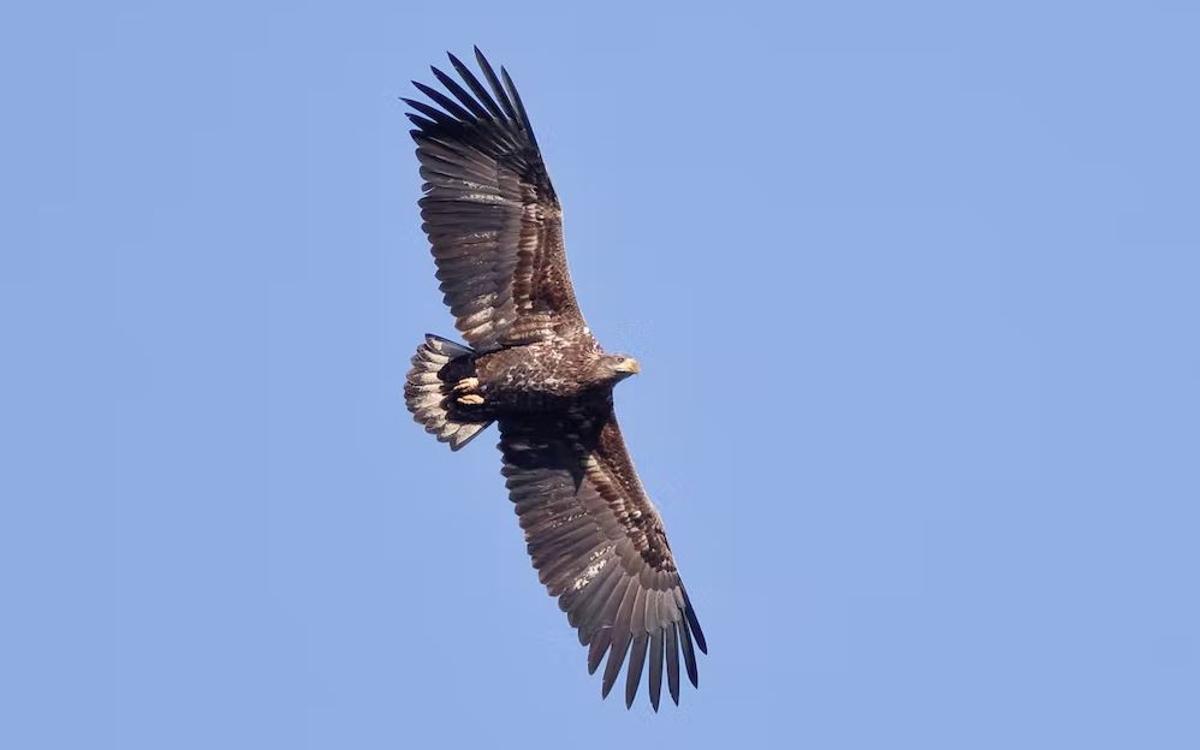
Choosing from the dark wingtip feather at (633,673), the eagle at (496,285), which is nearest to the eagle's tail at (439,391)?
the eagle at (496,285)

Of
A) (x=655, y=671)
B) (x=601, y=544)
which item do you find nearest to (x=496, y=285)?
(x=601, y=544)

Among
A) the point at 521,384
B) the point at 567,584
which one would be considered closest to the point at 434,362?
the point at 521,384

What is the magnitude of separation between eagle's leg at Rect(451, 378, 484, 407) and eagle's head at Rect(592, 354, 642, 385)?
1.04 metres

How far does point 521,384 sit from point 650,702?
3067mm

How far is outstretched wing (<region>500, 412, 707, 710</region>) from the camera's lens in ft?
80.5

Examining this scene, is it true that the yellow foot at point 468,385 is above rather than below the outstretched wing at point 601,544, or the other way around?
above

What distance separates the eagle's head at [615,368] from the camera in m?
23.9

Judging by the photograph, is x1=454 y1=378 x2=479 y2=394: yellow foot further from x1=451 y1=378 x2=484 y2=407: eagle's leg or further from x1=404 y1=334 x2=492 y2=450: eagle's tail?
x1=404 y1=334 x2=492 y2=450: eagle's tail

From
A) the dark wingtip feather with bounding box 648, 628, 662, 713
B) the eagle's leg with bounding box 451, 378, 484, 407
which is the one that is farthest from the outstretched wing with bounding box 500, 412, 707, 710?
the eagle's leg with bounding box 451, 378, 484, 407

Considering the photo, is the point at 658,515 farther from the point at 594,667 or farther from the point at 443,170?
the point at 443,170

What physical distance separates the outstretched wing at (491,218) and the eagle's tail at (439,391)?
222mm

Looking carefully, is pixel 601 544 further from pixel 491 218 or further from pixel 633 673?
pixel 491 218

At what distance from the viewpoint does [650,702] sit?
24.4 metres

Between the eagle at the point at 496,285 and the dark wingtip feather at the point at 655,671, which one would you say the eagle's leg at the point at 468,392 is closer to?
the eagle at the point at 496,285
